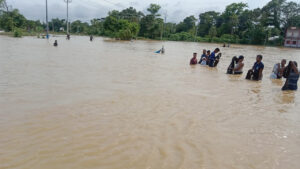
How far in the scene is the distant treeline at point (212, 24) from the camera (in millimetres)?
59250

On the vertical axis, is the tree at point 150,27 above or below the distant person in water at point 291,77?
above

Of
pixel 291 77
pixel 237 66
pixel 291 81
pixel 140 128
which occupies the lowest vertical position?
pixel 140 128

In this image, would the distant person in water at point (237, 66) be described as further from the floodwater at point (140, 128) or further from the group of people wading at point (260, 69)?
the floodwater at point (140, 128)

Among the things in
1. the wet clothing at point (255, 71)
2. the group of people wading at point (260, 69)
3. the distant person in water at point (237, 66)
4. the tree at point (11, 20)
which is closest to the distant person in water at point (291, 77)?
the group of people wading at point (260, 69)

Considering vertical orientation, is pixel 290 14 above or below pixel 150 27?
above

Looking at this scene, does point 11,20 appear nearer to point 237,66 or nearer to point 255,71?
point 237,66

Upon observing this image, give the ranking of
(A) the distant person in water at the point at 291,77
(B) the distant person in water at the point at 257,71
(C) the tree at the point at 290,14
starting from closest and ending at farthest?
(A) the distant person in water at the point at 291,77 → (B) the distant person in water at the point at 257,71 → (C) the tree at the point at 290,14

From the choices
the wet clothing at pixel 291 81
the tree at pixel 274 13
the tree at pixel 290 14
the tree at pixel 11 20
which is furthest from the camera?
the tree at pixel 274 13

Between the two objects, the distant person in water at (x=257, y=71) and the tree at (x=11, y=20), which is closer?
the distant person in water at (x=257, y=71)

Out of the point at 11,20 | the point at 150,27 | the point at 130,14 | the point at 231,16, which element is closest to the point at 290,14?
the point at 231,16

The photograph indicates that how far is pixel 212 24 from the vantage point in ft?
282

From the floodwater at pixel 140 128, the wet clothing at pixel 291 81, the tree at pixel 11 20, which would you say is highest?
the tree at pixel 11 20

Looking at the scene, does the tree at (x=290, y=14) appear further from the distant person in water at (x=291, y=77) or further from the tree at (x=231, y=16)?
the distant person in water at (x=291, y=77)

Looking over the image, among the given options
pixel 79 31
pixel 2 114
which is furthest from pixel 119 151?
pixel 79 31
